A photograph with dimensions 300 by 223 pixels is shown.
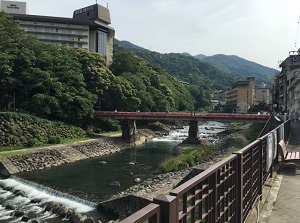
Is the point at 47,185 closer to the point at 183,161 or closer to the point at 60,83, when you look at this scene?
the point at 183,161

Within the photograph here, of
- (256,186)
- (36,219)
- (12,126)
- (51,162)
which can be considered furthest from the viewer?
(12,126)

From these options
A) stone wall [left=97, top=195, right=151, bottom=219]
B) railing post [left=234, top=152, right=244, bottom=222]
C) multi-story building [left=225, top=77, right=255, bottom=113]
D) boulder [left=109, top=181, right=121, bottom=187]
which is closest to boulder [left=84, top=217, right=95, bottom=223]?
stone wall [left=97, top=195, right=151, bottom=219]

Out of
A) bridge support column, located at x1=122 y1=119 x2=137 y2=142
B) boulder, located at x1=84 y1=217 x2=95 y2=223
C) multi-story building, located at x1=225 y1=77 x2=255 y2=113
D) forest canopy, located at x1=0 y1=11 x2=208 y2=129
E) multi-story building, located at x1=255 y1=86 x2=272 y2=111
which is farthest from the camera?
multi-story building, located at x1=255 y1=86 x2=272 y2=111

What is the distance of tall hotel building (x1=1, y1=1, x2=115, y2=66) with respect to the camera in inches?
2704

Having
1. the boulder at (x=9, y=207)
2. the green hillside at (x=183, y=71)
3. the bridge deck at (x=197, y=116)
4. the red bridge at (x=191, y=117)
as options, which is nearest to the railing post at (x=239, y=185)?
the boulder at (x=9, y=207)

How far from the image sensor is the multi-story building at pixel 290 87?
47.3 meters

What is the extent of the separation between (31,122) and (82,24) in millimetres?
43014

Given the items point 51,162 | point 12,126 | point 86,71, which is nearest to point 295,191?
point 51,162

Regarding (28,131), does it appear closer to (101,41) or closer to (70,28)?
(70,28)

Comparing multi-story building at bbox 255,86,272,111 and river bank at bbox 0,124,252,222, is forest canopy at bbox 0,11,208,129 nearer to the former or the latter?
river bank at bbox 0,124,252,222

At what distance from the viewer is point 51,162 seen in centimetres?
2775

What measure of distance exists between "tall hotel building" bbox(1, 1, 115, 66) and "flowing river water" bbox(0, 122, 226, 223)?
45.1 m

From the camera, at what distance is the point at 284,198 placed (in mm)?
8094

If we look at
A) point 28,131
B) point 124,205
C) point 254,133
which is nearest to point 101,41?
point 28,131
